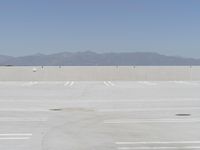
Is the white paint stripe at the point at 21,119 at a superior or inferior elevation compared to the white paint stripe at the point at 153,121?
superior

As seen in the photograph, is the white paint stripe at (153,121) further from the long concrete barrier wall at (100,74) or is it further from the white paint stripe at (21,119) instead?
the long concrete barrier wall at (100,74)

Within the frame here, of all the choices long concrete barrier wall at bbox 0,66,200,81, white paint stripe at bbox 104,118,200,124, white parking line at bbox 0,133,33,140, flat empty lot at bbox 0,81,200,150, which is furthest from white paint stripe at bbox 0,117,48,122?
long concrete barrier wall at bbox 0,66,200,81

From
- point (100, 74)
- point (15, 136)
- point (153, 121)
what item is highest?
point (15, 136)

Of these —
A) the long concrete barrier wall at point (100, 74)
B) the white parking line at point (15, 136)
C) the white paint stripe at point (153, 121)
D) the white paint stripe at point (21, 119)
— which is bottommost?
the long concrete barrier wall at point (100, 74)

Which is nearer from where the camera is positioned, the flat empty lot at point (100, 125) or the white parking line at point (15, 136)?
the flat empty lot at point (100, 125)

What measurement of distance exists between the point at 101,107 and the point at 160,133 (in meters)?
7.80

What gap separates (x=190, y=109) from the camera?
19.5 m

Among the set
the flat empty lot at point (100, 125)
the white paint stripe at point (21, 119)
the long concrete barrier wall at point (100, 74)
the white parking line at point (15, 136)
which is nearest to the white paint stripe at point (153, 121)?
the flat empty lot at point (100, 125)

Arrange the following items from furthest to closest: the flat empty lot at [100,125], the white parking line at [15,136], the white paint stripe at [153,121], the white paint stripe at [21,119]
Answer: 1. the white paint stripe at [21,119]
2. the white paint stripe at [153,121]
3. the white parking line at [15,136]
4. the flat empty lot at [100,125]

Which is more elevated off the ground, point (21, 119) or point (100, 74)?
point (21, 119)


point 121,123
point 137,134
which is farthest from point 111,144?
point 121,123

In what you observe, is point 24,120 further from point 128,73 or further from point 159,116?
point 128,73

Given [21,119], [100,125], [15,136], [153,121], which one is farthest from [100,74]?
[15,136]

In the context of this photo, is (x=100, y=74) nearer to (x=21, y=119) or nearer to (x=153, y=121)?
(x=21, y=119)
